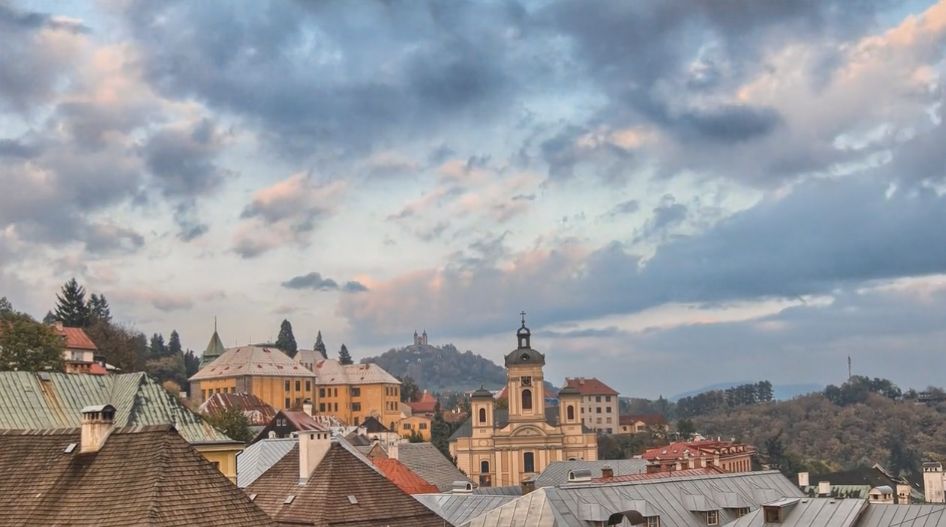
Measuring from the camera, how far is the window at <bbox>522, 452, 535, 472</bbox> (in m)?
130

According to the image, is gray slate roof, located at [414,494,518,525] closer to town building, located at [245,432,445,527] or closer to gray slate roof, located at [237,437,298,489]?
gray slate roof, located at [237,437,298,489]

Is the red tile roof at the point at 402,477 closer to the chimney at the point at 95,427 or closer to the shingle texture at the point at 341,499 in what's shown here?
the shingle texture at the point at 341,499

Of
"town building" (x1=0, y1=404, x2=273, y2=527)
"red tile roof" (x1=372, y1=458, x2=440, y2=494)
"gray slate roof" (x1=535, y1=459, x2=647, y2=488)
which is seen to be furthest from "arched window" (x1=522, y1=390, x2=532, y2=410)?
"town building" (x1=0, y1=404, x2=273, y2=527)

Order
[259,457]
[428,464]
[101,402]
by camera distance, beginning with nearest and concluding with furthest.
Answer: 1. [101,402]
2. [259,457]
3. [428,464]

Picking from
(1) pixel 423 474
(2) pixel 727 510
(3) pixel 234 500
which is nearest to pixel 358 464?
(3) pixel 234 500

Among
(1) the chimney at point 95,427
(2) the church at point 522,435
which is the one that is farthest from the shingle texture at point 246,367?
(1) the chimney at point 95,427

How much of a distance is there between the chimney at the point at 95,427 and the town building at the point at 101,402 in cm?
1766

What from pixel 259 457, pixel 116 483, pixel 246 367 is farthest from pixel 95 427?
pixel 246 367

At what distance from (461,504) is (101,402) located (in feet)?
55.3

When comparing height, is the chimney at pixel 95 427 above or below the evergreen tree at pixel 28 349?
below

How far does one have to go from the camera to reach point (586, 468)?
95312 millimetres

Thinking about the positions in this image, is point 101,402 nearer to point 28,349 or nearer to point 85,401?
point 85,401

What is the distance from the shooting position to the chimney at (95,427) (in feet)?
88.3

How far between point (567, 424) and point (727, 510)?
274 ft
